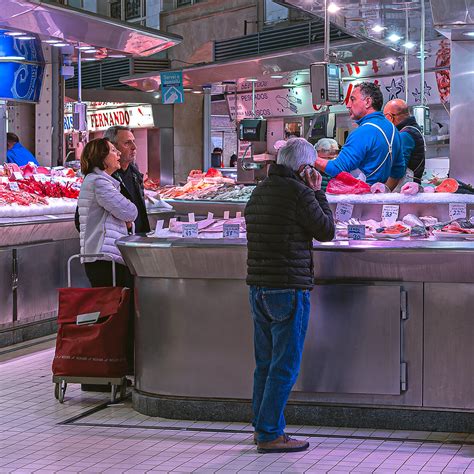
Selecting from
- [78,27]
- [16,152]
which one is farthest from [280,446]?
[16,152]

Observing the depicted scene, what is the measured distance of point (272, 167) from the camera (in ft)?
16.4

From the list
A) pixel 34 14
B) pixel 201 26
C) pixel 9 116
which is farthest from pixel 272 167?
pixel 201 26

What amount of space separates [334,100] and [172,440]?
3.49m

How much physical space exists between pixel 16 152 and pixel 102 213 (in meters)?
5.98

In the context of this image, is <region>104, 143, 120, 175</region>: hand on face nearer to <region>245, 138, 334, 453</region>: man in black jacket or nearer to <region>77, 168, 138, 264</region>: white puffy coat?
<region>77, 168, 138, 264</region>: white puffy coat

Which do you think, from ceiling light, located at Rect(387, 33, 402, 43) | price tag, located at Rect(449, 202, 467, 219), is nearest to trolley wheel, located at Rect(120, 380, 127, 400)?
price tag, located at Rect(449, 202, 467, 219)

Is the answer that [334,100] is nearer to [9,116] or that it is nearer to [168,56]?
[9,116]

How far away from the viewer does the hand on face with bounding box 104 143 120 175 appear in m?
6.50

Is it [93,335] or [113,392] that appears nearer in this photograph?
[93,335]

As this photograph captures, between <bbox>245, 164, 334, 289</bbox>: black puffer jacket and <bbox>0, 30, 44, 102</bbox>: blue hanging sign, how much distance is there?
25.1 feet

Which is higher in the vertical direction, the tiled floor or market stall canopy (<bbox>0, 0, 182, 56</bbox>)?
market stall canopy (<bbox>0, 0, 182, 56</bbox>)

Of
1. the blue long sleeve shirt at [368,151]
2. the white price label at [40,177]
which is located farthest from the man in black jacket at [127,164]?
the white price label at [40,177]

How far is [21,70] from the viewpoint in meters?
12.1

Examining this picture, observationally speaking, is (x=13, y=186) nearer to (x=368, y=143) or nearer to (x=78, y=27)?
(x=78, y=27)
